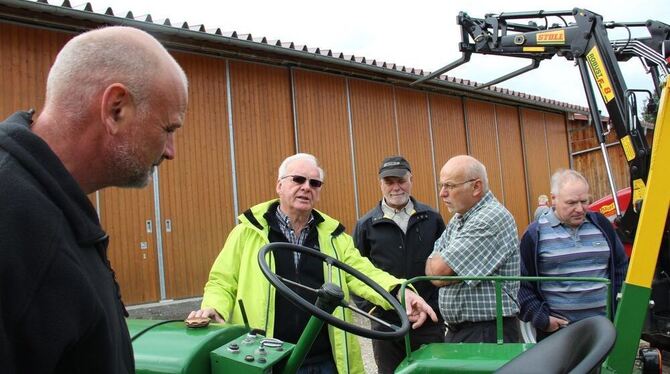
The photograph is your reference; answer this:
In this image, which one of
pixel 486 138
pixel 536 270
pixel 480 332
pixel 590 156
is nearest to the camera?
pixel 480 332

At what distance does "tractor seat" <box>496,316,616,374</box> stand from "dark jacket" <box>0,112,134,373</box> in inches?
38.2

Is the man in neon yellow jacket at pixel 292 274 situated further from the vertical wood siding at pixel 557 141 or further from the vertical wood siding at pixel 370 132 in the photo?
the vertical wood siding at pixel 557 141

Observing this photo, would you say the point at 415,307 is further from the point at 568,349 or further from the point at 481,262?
the point at 568,349

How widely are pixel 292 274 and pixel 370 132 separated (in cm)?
659

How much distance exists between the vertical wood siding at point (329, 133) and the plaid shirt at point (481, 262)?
5.48m

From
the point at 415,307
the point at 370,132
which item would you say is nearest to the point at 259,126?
the point at 370,132

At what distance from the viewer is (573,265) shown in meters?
2.86

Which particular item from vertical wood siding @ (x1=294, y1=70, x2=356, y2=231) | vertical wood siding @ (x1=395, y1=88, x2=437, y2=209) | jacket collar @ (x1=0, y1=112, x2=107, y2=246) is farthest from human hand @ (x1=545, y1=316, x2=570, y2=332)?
vertical wood siding @ (x1=395, y1=88, x2=437, y2=209)

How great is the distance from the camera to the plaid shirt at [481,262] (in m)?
2.38

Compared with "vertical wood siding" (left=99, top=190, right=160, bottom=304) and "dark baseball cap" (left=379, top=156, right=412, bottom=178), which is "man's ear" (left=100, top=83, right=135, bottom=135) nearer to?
"dark baseball cap" (left=379, top=156, right=412, bottom=178)

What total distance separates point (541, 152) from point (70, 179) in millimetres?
12650

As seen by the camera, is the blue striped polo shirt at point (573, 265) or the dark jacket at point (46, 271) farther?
the blue striped polo shirt at point (573, 265)

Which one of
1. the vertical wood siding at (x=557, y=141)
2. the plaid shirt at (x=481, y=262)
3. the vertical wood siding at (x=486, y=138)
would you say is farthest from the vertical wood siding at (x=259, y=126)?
the vertical wood siding at (x=557, y=141)

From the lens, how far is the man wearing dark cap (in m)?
3.11
